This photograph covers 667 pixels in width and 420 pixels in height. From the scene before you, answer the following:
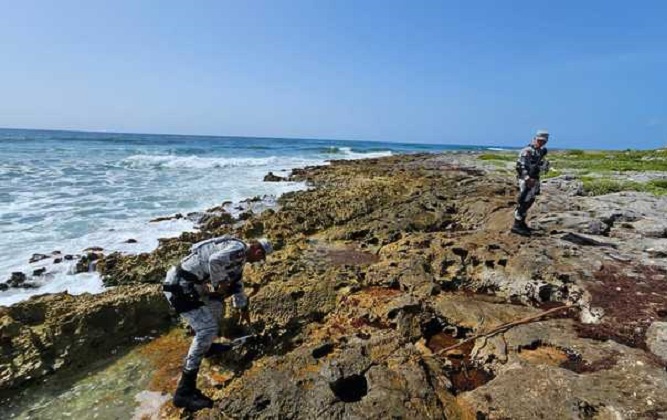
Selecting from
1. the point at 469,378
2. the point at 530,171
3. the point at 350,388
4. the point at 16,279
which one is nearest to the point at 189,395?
the point at 350,388

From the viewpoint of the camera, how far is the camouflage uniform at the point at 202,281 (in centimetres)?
489

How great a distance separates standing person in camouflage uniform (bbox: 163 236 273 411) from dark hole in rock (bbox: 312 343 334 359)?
1318 mm

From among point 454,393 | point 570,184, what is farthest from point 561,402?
point 570,184

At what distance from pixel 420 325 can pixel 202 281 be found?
317cm

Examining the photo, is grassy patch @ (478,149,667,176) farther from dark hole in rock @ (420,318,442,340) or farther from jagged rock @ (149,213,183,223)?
jagged rock @ (149,213,183,223)

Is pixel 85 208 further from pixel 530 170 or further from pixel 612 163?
pixel 612 163

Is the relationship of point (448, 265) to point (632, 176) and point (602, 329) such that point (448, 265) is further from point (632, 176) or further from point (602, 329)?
point (632, 176)

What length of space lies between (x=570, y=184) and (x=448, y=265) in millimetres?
12149

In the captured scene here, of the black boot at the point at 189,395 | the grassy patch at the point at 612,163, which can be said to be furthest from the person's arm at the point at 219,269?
the grassy patch at the point at 612,163

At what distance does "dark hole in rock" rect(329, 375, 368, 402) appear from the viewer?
13.8ft

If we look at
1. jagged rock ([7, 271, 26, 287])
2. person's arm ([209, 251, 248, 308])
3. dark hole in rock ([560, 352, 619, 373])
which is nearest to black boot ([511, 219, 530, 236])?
dark hole in rock ([560, 352, 619, 373])

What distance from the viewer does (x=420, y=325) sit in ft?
19.6

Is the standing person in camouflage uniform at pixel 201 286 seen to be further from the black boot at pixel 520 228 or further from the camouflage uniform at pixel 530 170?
the camouflage uniform at pixel 530 170

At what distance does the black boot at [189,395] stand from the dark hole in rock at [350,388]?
153 cm
